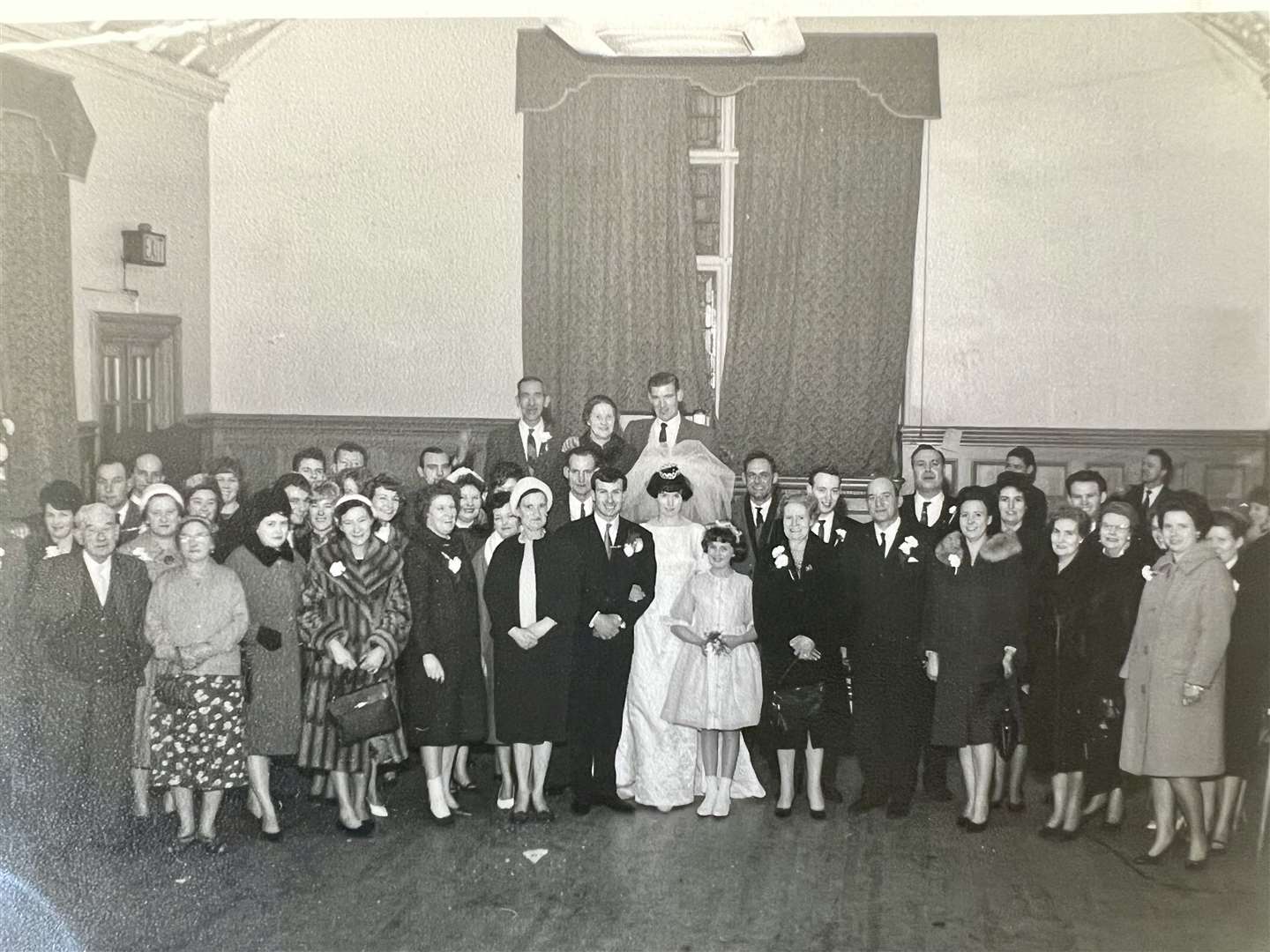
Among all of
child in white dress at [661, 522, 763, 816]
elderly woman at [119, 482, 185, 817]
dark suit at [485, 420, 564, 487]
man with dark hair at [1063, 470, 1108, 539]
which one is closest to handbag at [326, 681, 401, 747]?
elderly woman at [119, 482, 185, 817]

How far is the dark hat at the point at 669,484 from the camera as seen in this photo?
4434 mm

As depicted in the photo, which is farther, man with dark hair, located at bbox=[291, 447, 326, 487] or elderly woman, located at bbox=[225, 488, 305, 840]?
man with dark hair, located at bbox=[291, 447, 326, 487]

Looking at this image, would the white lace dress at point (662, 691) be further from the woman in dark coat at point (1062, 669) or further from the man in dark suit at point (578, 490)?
the woman in dark coat at point (1062, 669)

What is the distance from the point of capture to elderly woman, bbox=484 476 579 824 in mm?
4309

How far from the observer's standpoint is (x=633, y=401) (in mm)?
5777

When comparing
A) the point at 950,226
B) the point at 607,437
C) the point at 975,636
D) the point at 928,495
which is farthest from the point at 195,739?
the point at 950,226

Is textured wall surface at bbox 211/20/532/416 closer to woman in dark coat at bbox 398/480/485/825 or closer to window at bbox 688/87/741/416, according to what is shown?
window at bbox 688/87/741/416

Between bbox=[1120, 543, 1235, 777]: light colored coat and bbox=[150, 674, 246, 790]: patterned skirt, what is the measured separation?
3.05 meters

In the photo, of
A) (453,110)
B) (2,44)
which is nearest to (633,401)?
(453,110)

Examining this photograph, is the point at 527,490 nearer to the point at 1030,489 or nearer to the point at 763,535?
the point at 763,535

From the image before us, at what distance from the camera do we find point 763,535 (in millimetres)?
4617

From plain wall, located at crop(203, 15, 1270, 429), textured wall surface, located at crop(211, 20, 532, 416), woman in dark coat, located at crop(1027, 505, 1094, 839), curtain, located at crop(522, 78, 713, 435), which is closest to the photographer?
woman in dark coat, located at crop(1027, 505, 1094, 839)

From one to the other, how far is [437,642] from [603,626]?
1.95ft

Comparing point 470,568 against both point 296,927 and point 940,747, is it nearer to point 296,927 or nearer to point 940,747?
point 296,927
